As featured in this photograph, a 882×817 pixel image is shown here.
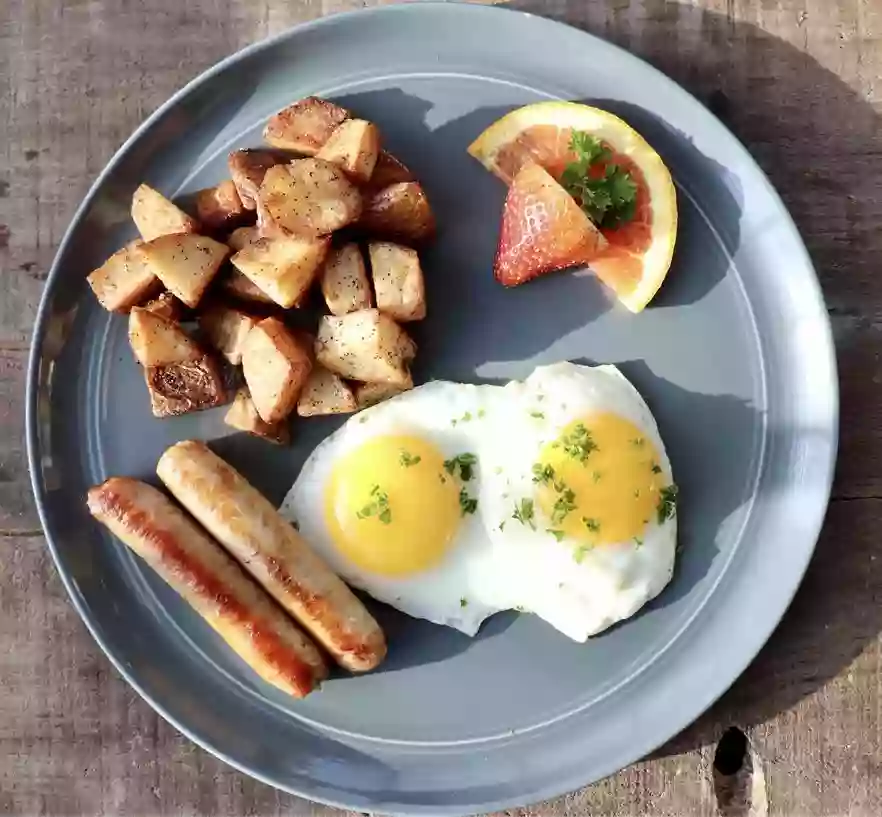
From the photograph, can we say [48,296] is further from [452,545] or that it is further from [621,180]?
[621,180]

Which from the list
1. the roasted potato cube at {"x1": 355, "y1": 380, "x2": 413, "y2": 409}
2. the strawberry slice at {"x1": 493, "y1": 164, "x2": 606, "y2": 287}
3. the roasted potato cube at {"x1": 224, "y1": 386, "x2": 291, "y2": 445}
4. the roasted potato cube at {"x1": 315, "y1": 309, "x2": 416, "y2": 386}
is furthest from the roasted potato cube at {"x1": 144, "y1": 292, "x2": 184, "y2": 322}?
the strawberry slice at {"x1": 493, "y1": 164, "x2": 606, "y2": 287}

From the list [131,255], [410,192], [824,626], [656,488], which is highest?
[410,192]

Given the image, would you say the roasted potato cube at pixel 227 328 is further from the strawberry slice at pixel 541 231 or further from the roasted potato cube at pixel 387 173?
the strawberry slice at pixel 541 231

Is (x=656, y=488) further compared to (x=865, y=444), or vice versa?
(x=865, y=444)

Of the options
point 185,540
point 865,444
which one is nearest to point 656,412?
point 865,444

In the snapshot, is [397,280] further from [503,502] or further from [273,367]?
[503,502]

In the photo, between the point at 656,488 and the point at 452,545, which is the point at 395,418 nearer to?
the point at 452,545

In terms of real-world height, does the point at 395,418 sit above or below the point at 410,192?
below
